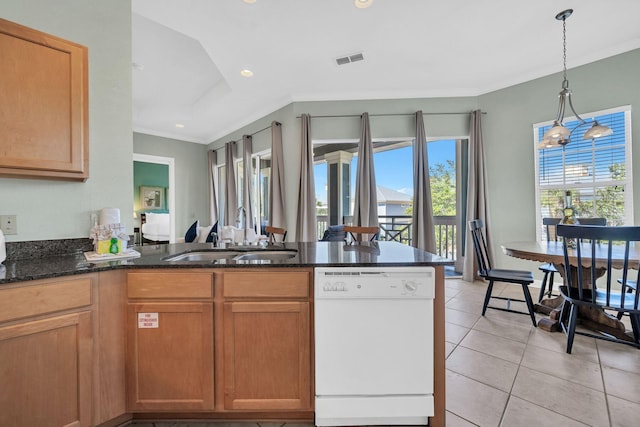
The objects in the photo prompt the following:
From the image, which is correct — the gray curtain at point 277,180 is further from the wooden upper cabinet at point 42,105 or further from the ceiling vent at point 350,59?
the wooden upper cabinet at point 42,105

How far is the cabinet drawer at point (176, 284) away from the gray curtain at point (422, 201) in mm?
3484

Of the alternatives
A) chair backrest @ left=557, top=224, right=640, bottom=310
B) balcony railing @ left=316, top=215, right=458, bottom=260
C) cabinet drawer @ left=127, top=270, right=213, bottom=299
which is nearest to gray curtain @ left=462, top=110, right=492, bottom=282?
balcony railing @ left=316, top=215, right=458, bottom=260

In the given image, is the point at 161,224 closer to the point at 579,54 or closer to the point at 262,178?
the point at 262,178

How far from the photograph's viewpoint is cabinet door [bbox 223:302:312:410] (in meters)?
1.46

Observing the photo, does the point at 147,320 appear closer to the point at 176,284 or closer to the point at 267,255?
the point at 176,284

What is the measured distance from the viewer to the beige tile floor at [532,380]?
4.94 feet

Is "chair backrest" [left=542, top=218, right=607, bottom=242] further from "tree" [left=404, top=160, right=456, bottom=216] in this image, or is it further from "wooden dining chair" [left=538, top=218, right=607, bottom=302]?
"tree" [left=404, top=160, right=456, bottom=216]

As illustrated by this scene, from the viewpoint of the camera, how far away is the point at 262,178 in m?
5.79

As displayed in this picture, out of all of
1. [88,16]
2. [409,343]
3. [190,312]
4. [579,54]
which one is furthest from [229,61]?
[579,54]

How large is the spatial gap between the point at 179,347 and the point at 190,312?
0.20 metres

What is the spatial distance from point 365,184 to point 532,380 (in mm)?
3063

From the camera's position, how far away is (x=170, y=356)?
1.46m

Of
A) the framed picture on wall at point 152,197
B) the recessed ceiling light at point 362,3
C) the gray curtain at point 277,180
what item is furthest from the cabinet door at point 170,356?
the framed picture on wall at point 152,197

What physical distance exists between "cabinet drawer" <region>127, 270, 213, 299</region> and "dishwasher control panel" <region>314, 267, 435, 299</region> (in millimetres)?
614
